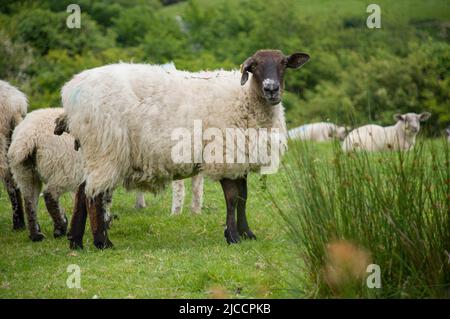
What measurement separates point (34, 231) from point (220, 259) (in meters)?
3.00

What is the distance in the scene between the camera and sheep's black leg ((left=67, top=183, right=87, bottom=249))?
337 inches

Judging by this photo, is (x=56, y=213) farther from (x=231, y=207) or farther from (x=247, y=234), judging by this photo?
(x=247, y=234)

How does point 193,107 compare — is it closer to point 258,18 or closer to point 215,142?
point 215,142

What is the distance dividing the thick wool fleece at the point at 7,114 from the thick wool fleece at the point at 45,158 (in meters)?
0.55

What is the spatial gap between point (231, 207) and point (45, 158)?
99.5 inches

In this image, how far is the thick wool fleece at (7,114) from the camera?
32.5 feet

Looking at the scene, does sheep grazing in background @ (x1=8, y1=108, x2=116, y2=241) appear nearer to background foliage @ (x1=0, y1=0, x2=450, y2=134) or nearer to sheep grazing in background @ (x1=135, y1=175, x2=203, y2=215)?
sheep grazing in background @ (x1=135, y1=175, x2=203, y2=215)

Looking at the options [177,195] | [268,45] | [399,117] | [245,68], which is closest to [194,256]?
[245,68]

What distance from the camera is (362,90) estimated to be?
2747cm

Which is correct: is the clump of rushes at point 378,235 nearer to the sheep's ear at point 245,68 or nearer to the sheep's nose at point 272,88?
the sheep's nose at point 272,88

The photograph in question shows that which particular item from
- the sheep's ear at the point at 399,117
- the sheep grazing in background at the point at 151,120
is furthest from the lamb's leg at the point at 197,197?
the sheep's ear at the point at 399,117

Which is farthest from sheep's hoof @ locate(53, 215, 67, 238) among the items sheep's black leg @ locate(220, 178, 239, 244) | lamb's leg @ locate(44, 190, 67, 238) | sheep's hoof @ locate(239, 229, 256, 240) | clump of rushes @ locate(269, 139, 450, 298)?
clump of rushes @ locate(269, 139, 450, 298)

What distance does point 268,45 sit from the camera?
109ft

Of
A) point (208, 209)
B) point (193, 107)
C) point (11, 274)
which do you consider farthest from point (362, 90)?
point (11, 274)
